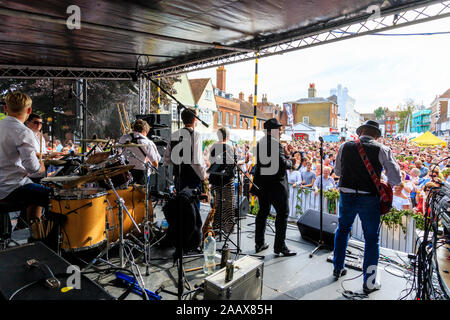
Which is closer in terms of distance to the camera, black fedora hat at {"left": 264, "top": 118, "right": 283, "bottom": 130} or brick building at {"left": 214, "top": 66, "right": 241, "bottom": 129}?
black fedora hat at {"left": 264, "top": 118, "right": 283, "bottom": 130}

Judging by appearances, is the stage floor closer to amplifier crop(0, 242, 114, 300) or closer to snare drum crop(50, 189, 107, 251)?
snare drum crop(50, 189, 107, 251)

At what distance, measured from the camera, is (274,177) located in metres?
3.77

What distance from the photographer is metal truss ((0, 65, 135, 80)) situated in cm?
670

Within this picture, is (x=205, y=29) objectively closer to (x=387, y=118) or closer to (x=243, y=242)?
(x=243, y=242)

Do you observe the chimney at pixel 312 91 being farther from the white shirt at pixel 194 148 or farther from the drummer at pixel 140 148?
the white shirt at pixel 194 148

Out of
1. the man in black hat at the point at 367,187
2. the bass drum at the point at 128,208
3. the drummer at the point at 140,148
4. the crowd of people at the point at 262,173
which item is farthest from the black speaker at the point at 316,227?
the drummer at the point at 140,148

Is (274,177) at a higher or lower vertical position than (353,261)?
higher

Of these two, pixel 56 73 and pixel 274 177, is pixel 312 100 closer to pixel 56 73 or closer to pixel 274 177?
pixel 56 73

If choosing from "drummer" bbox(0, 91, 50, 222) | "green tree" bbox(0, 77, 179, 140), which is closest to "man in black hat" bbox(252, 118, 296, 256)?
"drummer" bbox(0, 91, 50, 222)

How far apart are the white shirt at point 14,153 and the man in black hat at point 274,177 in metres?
2.68

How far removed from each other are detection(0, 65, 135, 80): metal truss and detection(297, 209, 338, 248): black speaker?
5.50 meters

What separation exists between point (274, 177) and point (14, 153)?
3034mm

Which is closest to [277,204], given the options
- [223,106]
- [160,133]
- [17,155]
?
[17,155]

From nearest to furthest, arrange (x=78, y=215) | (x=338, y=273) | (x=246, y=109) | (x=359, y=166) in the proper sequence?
1. (x=359, y=166)
2. (x=78, y=215)
3. (x=338, y=273)
4. (x=246, y=109)
